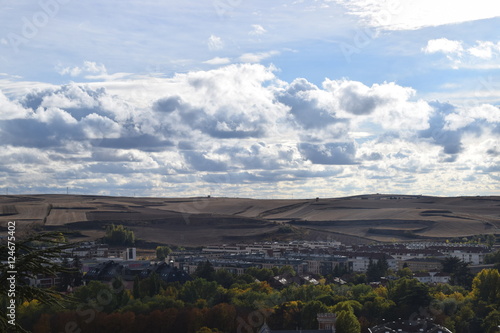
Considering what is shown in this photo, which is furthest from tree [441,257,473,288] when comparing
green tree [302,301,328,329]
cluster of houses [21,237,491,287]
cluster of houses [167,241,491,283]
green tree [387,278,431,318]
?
green tree [302,301,328,329]

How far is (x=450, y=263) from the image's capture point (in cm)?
12888

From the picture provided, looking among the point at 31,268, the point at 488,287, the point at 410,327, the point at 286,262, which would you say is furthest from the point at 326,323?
the point at 286,262

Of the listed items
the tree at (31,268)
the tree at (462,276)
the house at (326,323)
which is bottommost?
the house at (326,323)

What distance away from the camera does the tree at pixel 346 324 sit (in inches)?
2854

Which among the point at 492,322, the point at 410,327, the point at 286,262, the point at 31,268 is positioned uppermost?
the point at 31,268

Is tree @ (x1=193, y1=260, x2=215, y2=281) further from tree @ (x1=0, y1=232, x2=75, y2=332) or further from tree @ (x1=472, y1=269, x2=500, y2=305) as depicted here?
tree @ (x1=0, y1=232, x2=75, y2=332)

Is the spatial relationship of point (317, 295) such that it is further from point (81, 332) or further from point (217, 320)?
point (81, 332)

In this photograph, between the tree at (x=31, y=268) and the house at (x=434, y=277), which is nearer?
the tree at (x=31, y=268)

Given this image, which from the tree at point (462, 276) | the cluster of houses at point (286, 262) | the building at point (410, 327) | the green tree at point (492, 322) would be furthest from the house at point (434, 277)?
the building at point (410, 327)

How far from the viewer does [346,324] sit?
238ft

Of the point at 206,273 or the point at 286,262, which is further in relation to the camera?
the point at 286,262

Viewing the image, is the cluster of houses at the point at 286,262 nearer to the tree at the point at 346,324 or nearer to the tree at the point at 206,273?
the tree at the point at 206,273

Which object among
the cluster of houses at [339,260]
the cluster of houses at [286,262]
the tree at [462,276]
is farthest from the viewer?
the cluster of houses at [339,260]

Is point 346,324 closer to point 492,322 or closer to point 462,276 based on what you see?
point 492,322
